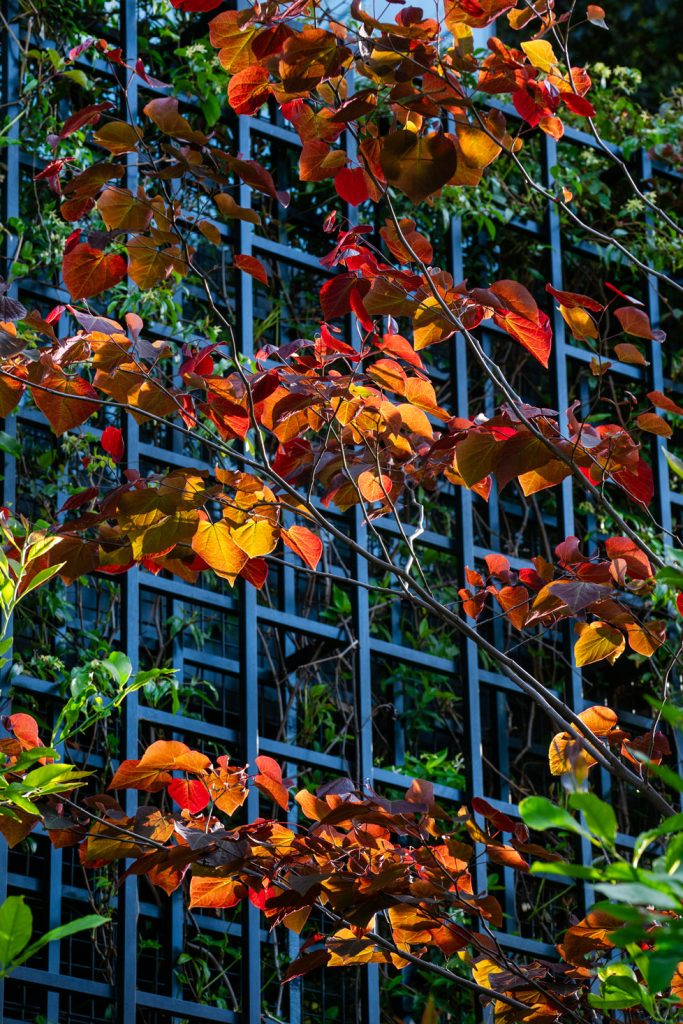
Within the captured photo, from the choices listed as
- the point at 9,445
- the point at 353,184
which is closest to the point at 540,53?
the point at 353,184

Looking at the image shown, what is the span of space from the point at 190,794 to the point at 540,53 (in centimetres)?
109

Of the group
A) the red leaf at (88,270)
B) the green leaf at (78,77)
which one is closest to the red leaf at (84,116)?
the red leaf at (88,270)

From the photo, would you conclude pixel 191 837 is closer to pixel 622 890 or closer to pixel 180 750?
pixel 180 750

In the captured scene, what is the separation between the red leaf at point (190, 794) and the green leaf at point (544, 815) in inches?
44.8

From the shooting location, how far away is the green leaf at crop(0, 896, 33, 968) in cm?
77

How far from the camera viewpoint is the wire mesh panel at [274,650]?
2.55 metres

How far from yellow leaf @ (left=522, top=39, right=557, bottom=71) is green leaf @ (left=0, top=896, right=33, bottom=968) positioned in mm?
1385

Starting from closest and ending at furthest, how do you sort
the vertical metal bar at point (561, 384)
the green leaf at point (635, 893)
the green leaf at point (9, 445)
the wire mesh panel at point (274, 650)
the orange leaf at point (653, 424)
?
1. the green leaf at point (635, 893)
2. the orange leaf at point (653, 424)
3. the green leaf at point (9, 445)
4. the wire mesh panel at point (274, 650)
5. the vertical metal bar at point (561, 384)

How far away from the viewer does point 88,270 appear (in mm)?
1816

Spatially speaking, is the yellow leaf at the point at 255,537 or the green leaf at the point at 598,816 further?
the yellow leaf at the point at 255,537

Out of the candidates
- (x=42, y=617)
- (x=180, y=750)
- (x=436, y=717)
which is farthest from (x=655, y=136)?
(x=180, y=750)

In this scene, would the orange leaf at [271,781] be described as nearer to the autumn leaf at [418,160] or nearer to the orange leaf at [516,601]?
the orange leaf at [516,601]

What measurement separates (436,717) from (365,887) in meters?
1.96

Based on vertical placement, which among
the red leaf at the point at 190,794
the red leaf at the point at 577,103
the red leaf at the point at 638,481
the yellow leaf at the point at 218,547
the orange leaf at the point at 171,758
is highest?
the red leaf at the point at 577,103
